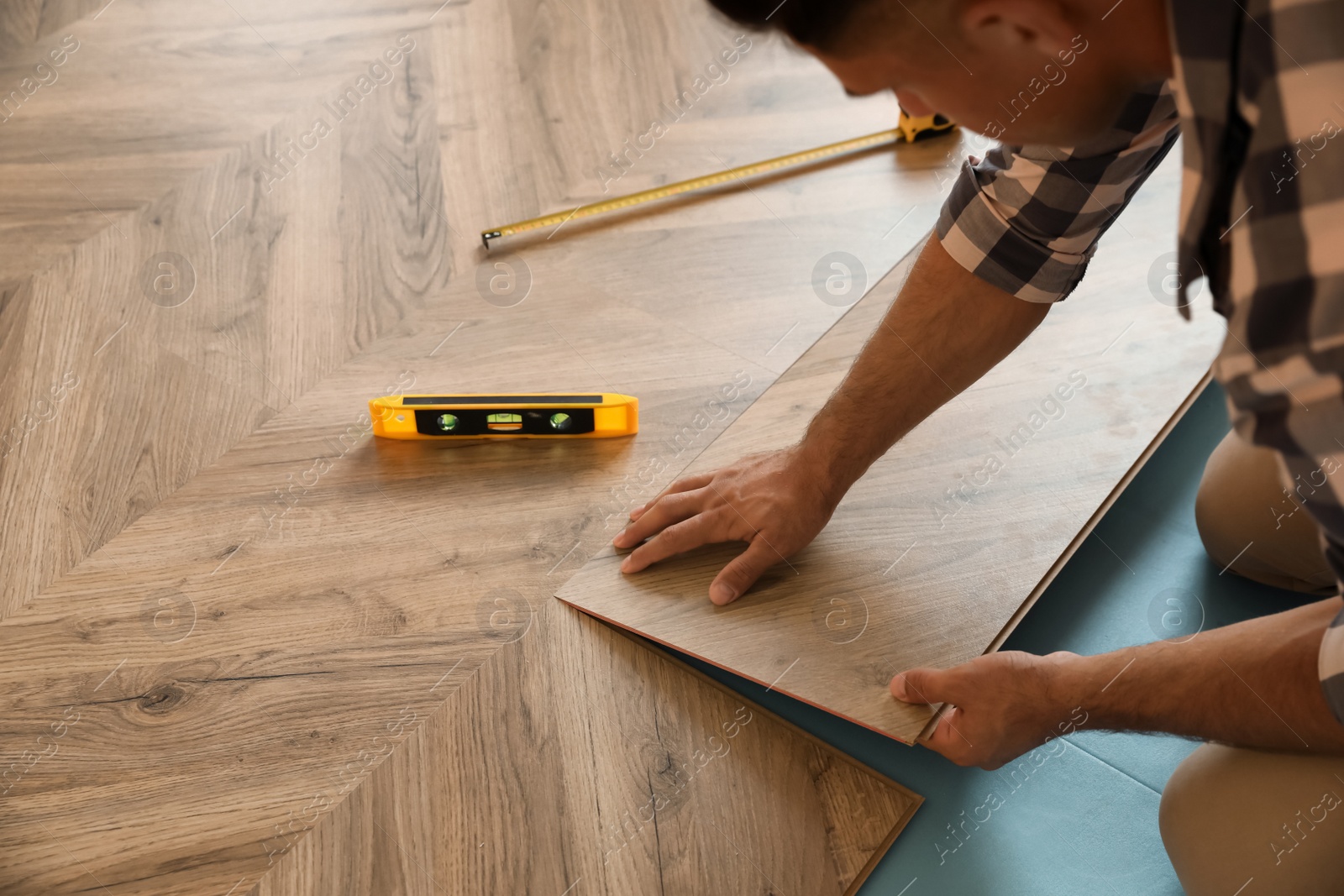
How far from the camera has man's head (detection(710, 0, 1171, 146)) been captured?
677 mm

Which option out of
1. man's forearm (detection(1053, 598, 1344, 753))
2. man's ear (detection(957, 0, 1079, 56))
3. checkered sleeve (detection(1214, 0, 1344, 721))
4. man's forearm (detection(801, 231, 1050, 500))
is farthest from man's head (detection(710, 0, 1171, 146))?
man's forearm (detection(1053, 598, 1344, 753))

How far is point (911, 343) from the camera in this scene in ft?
3.82

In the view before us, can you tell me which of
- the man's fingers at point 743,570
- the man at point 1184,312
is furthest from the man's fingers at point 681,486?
the man's fingers at point 743,570

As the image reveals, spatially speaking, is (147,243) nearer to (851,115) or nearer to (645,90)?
(645,90)

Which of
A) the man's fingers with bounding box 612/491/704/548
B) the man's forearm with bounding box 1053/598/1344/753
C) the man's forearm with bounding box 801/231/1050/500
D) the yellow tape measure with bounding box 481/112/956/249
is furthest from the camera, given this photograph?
the yellow tape measure with bounding box 481/112/956/249

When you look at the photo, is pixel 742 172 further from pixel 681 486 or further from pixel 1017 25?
pixel 1017 25

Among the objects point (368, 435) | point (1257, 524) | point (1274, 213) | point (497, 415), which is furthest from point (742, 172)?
point (1274, 213)

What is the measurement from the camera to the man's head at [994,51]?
68 centimetres

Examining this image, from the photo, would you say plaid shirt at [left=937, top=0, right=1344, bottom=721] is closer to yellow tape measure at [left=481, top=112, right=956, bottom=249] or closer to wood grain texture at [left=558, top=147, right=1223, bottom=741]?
wood grain texture at [left=558, top=147, right=1223, bottom=741]

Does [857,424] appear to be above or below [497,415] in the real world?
above

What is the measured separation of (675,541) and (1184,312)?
0.64 m

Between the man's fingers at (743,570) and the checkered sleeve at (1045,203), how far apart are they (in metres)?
0.39

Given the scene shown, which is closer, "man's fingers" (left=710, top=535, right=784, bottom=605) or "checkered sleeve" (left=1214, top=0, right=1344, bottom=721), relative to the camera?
"checkered sleeve" (left=1214, top=0, right=1344, bottom=721)

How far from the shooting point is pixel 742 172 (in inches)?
69.3
